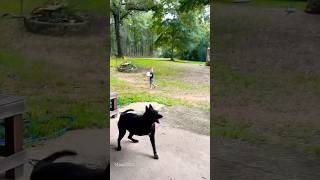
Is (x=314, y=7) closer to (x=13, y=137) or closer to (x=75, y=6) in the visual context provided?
(x=75, y=6)

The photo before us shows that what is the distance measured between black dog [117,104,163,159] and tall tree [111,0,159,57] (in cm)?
45

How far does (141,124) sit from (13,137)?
100 centimetres

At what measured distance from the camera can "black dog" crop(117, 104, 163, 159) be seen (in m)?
3.22

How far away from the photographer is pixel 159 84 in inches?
130

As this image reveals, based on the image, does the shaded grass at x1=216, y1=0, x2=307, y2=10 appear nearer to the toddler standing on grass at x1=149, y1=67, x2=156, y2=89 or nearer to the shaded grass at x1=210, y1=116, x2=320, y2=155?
the toddler standing on grass at x1=149, y1=67, x2=156, y2=89

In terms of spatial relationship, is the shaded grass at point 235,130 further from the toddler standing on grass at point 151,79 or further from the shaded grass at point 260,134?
the toddler standing on grass at point 151,79

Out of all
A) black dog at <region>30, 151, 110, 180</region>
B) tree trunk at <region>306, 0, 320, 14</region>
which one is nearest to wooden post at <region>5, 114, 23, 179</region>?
black dog at <region>30, 151, 110, 180</region>

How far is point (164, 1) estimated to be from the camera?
3277 mm

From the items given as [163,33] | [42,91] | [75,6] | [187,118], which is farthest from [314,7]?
[42,91]

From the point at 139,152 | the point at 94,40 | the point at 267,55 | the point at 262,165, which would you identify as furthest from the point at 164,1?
the point at 262,165

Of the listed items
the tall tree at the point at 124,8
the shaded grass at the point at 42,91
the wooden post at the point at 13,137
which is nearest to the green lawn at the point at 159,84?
the tall tree at the point at 124,8

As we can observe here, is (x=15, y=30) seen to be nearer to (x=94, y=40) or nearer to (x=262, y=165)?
(x=94, y=40)

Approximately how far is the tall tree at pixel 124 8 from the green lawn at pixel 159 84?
186 millimetres

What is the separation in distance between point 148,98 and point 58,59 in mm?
724
